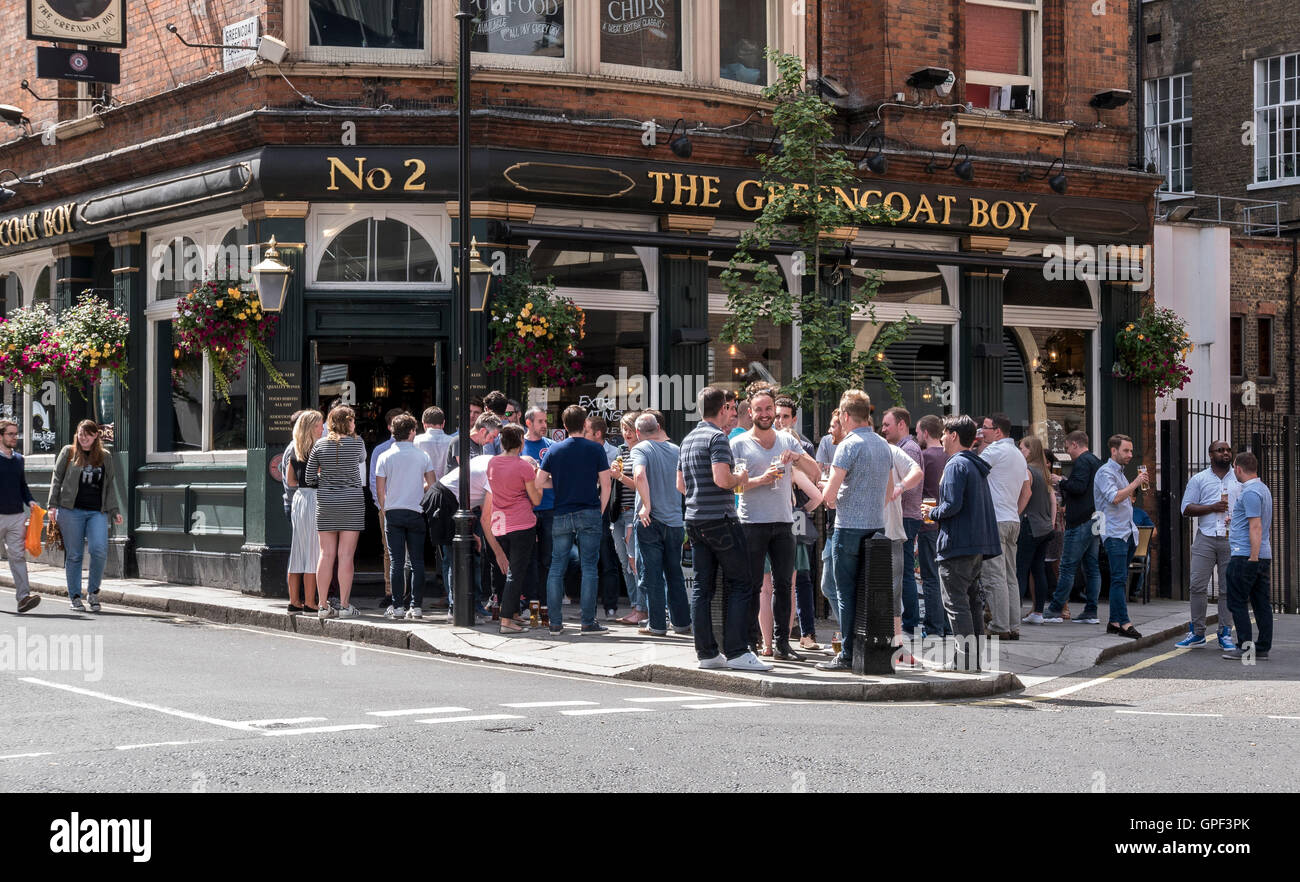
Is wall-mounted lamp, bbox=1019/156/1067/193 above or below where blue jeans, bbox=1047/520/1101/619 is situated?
above

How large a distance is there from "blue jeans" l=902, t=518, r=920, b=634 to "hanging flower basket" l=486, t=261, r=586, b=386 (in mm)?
4737

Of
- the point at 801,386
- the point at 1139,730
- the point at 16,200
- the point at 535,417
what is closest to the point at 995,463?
the point at 801,386

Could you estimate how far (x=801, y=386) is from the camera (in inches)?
604

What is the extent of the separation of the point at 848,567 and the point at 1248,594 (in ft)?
15.0

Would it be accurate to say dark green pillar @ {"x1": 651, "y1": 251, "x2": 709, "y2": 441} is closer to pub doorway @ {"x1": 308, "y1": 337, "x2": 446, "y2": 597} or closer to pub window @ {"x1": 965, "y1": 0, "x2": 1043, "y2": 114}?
pub doorway @ {"x1": 308, "y1": 337, "x2": 446, "y2": 597}

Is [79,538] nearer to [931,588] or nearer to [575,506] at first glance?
[575,506]

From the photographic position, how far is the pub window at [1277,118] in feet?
94.9

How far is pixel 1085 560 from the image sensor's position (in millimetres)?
15695

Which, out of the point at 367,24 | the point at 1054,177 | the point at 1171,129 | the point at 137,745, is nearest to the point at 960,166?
the point at 1054,177

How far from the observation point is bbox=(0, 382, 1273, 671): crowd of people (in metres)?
11.4

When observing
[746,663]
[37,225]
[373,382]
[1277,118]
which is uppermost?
[1277,118]

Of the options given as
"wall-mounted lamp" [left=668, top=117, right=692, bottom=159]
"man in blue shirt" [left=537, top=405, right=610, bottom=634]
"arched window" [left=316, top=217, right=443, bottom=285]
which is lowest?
"man in blue shirt" [left=537, top=405, right=610, bottom=634]

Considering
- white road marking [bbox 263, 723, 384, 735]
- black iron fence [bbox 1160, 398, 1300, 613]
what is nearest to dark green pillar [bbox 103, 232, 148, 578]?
white road marking [bbox 263, 723, 384, 735]

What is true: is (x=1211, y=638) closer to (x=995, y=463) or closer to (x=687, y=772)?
(x=995, y=463)
